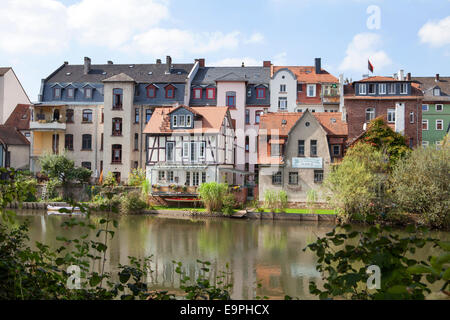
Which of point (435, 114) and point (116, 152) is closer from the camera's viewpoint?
point (116, 152)

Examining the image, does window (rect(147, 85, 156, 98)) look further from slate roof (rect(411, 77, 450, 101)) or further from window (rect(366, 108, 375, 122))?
slate roof (rect(411, 77, 450, 101))

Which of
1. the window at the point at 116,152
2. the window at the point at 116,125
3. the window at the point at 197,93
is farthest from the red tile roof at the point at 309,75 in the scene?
the window at the point at 116,152

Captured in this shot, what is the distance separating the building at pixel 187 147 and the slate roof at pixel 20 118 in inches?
691

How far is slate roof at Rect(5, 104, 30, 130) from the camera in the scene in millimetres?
47031

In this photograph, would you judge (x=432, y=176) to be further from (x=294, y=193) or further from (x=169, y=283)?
(x=169, y=283)

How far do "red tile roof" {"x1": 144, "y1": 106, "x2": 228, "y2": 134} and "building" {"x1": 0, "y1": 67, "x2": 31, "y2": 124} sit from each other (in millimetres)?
19268

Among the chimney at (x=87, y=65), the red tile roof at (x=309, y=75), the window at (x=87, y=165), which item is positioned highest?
the chimney at (x=87, y=65)

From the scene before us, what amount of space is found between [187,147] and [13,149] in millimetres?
19751

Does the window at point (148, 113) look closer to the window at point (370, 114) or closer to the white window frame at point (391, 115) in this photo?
the window at point (370, 114)

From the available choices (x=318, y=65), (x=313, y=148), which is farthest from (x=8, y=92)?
(x=313, y=148)

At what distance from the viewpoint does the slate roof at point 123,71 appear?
46219 mm

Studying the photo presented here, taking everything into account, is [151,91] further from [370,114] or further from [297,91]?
[370,114]

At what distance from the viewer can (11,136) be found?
4453cm

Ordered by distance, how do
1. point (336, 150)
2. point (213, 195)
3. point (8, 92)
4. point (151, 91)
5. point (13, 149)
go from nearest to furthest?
point (213, 195) < point (336, 150) < point (13, 149) < point (151, 91) < point (8, 92)
